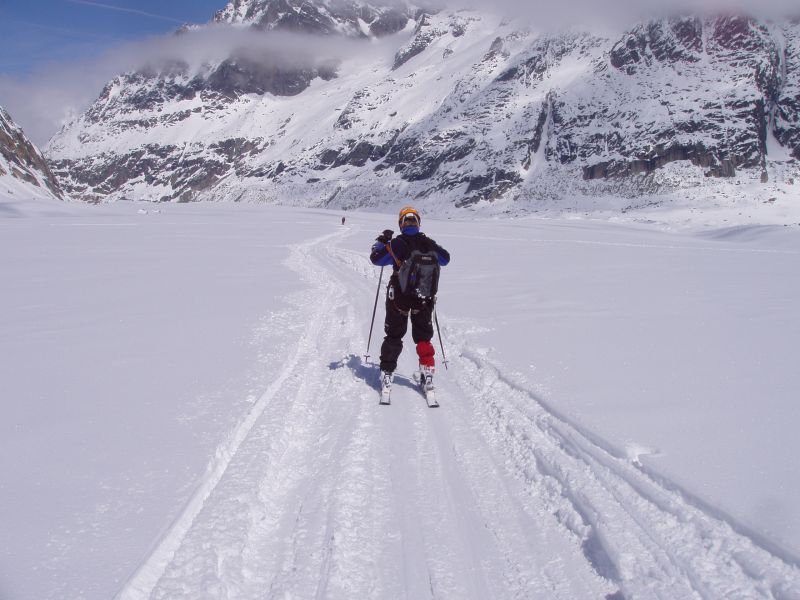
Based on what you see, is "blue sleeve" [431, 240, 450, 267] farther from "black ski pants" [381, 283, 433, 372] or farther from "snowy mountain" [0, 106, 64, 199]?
"snowy mountain" [0, 106, 64, 199]

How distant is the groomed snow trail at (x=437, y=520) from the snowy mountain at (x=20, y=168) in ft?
311

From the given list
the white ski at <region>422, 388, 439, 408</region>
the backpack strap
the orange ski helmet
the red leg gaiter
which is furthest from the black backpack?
the white ski at <region>422, 388, 439, 408</region>

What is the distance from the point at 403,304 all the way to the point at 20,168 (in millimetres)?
112134

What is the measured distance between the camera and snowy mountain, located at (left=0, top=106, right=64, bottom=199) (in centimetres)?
8700

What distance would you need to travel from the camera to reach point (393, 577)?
3.05 metres

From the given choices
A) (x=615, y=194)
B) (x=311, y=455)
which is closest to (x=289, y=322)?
(x=311, y=455)

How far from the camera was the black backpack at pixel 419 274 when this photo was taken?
5.91m

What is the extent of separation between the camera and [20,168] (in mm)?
94562

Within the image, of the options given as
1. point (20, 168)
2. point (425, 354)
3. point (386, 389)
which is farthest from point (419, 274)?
point (20, 168)

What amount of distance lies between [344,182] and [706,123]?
116 meters

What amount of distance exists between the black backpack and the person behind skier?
9 cm

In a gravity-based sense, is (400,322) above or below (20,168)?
below

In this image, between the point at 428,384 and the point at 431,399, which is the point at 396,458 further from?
the point at 428,384

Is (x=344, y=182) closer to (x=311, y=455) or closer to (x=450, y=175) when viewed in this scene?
(x=450, y=175)
